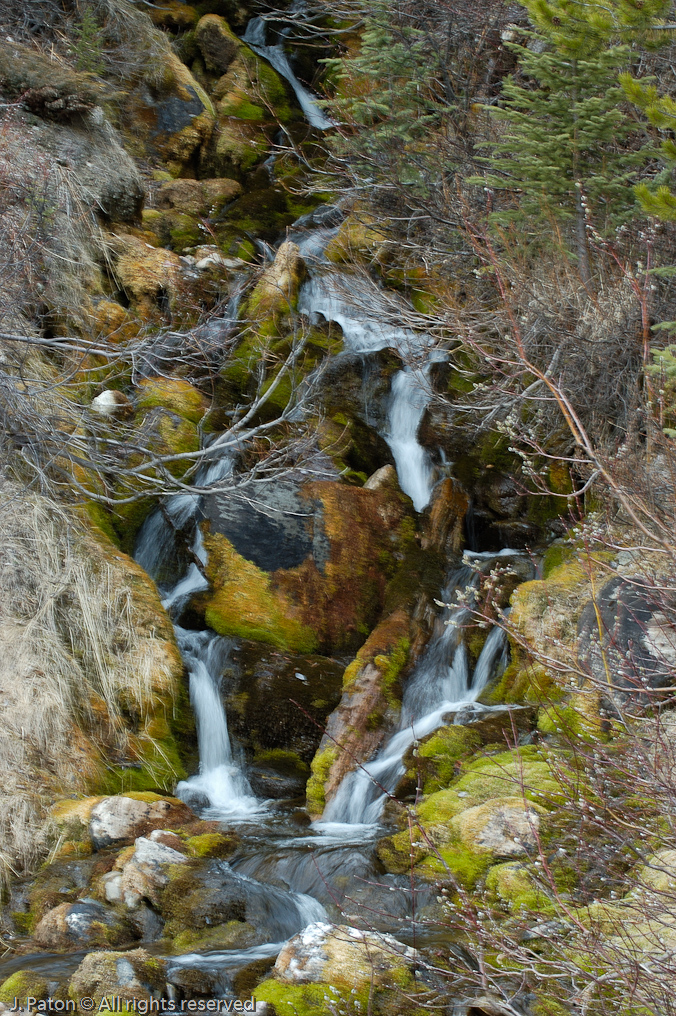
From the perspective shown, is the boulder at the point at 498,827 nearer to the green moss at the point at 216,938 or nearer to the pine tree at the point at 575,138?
the green moss at the point at 216,938

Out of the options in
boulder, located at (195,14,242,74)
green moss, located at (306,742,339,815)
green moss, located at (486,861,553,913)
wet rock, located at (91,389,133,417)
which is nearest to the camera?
green moss, located at (486,861,553,913)

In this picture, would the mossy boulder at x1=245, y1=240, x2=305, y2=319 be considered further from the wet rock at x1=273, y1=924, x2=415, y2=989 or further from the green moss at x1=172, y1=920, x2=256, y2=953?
the wet rock at x1=273, y1=924, x2=415, y2=989

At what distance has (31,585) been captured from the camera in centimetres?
562

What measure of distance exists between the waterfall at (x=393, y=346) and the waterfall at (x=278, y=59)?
222 inches

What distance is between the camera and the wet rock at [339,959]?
3182mm

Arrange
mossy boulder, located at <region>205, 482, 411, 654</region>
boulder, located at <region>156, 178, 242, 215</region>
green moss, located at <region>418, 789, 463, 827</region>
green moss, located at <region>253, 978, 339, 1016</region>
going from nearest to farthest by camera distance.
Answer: green moss, located at <region>253, 978, 339, 1016</region> → green moss, located at <region>418, 789, 463, 827</region> → mossy boulder, located at <region>205, 482, 411, 654</region> → boulder, located at <region>156, 178, 242, 215</region>

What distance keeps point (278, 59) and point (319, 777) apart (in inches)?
496

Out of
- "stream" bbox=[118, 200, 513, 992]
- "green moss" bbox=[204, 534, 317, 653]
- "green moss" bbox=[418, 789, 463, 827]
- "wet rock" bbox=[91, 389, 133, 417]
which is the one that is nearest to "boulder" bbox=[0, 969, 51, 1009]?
"stream" bbox=[118, 200, 513, 992]

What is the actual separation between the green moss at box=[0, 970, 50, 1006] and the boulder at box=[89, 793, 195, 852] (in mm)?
1169

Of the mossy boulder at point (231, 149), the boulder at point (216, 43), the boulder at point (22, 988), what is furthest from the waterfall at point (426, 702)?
the boulder at point (216, 43)

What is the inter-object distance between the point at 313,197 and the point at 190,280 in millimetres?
3630

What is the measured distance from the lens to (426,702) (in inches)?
243

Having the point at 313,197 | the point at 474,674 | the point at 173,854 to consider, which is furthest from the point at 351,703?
the point at 313,197

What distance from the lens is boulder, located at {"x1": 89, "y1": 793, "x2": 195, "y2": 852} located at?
477 centimetres
